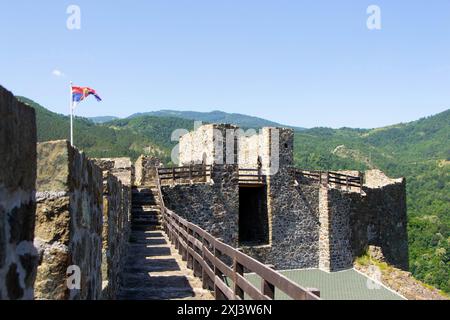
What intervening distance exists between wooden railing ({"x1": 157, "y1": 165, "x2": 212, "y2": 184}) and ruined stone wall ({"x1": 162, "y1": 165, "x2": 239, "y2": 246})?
32 cm

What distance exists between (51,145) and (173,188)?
1531cm

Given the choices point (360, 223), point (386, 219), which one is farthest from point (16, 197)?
point (386, 219)

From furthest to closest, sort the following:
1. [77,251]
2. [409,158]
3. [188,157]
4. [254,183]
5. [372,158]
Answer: [409,158] < [372,158] < [188,157] < [254,183] < [77,251]

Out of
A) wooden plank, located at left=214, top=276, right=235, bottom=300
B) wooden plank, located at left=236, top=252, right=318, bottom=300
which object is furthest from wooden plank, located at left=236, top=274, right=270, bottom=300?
wooden plank, located at left=214, top=276, right=235, bottom=300

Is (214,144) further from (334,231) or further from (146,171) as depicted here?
(334,231)

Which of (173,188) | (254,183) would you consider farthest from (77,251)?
(254,183)

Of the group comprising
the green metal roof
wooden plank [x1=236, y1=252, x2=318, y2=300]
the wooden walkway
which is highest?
wooden plank [x1=236, y1=252, x2=318, y2=300]

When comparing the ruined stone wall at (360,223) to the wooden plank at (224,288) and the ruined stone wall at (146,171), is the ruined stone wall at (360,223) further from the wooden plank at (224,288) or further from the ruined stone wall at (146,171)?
the wooden plank at (224,288)

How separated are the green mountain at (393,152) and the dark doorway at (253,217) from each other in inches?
985

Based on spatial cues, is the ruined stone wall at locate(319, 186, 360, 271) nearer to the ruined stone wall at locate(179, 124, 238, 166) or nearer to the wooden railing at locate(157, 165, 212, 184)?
the ruined stone wall at locate(179, 124, 238, 166)

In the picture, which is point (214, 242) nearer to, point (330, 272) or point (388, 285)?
point (388, 285)

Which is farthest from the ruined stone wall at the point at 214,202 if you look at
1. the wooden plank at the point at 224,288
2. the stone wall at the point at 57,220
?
the stone wall at the point at 57,220

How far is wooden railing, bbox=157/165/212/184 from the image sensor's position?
18.0 metres

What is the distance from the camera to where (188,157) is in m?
23.4
